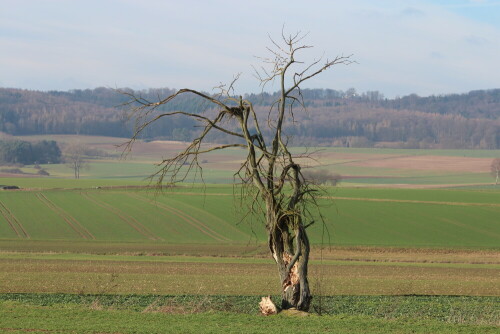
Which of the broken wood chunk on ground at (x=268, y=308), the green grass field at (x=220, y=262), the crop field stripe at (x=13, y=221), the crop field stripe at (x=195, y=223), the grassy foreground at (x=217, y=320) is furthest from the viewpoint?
the crop field stripe at (x=195, y=223)

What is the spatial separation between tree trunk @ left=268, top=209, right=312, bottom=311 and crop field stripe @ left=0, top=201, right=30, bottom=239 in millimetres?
43083

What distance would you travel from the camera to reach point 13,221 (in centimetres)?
6506

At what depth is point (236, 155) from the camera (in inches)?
7131

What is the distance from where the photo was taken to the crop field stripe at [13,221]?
6006cm

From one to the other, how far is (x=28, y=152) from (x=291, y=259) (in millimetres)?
154219

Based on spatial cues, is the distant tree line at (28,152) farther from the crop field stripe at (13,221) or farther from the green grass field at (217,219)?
the crop field stripe at (13,221)

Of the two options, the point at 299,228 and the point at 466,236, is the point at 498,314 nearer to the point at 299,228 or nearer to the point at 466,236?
the point at 299,228

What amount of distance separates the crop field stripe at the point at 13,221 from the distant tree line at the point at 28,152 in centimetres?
9145

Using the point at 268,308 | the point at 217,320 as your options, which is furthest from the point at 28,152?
the point at 217,320

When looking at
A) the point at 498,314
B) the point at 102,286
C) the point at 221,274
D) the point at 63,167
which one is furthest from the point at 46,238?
the point at 63,167

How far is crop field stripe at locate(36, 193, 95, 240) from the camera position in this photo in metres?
61.1

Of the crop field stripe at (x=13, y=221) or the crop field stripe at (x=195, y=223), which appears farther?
the crop field stripe at (x=195, y=223)

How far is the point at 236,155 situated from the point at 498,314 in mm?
159373

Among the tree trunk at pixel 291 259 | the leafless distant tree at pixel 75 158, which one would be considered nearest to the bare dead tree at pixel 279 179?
the tree trunk at pixel 291 259
